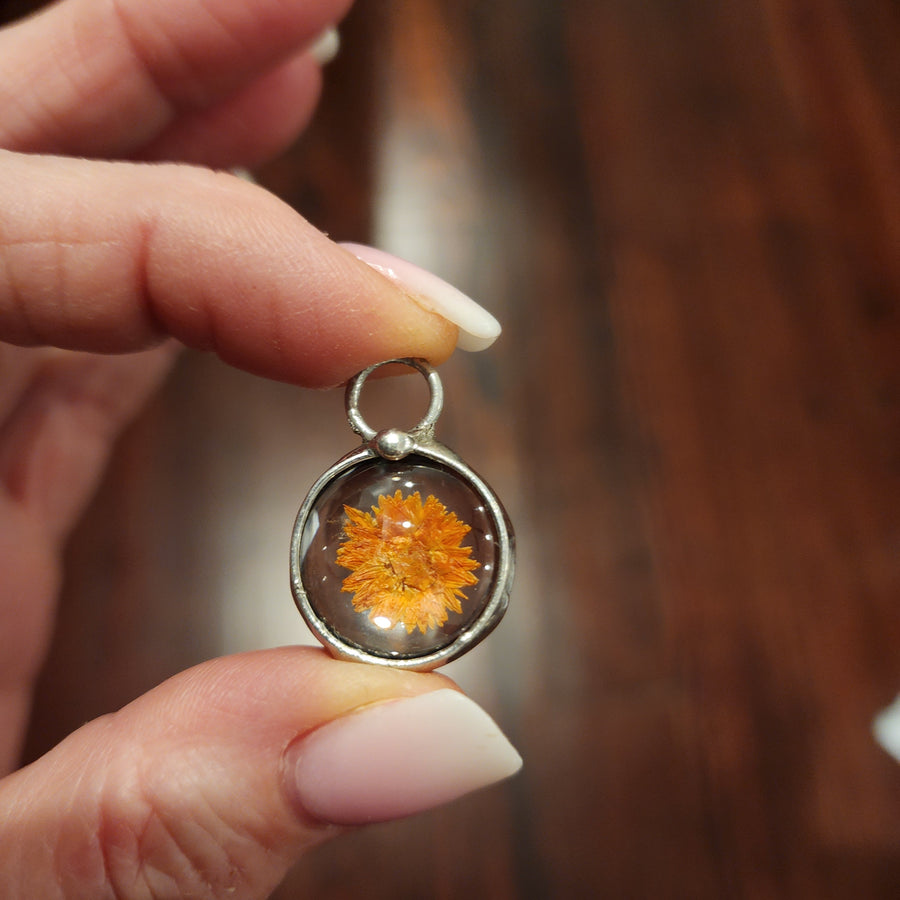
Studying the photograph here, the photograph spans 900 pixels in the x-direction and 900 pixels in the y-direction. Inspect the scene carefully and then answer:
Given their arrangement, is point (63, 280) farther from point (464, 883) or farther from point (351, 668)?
point (464, 883)

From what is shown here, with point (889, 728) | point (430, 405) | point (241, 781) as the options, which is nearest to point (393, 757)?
point (241, 781)

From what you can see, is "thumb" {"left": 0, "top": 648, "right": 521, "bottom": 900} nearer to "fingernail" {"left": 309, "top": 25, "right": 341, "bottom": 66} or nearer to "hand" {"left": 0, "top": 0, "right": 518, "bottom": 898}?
"hand" {"left": 0, "top": 0, "right": 518, "bottom": 898}

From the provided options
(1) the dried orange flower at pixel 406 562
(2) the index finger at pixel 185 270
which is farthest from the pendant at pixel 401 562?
(2) the index finger at pixel 185 270

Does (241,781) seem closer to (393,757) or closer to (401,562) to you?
(393,757)

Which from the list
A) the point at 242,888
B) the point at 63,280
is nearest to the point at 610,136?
the point at 63,280

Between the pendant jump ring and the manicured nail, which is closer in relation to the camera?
the pendant jump ring

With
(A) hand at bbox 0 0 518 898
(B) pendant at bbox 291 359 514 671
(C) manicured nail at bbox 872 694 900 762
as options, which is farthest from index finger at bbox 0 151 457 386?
(C) manicured nail at bbox 872 694 900 762

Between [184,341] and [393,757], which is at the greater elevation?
[184,341]
